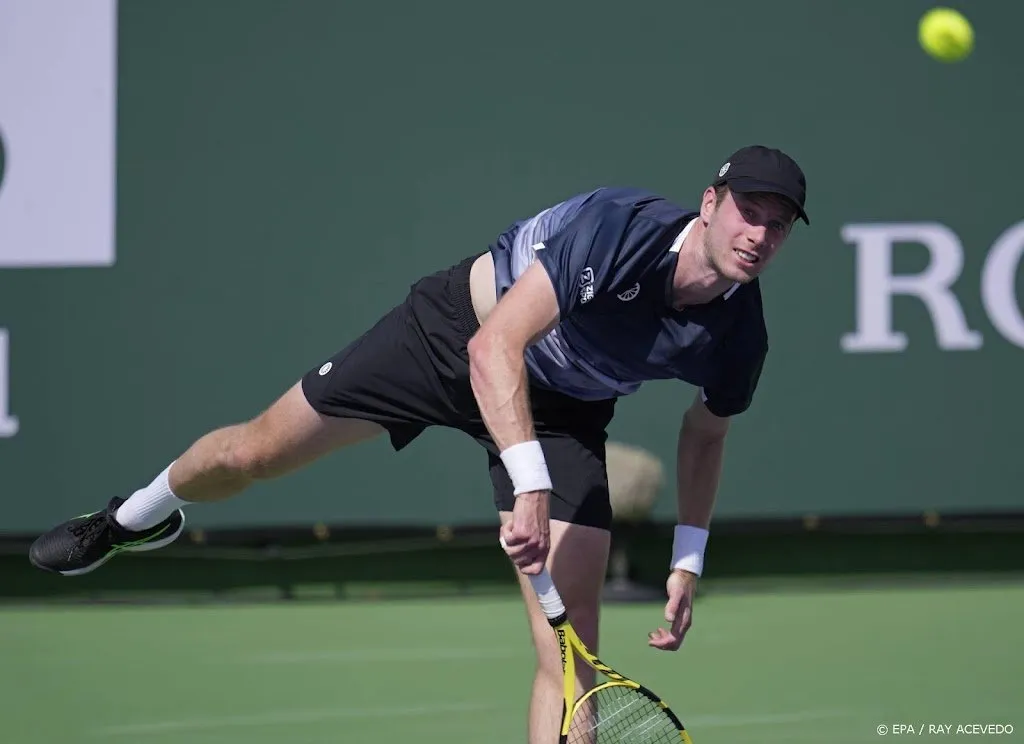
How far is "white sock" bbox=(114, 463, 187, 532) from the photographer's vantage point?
167 inches

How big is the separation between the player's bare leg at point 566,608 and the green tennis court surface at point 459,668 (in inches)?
32.8

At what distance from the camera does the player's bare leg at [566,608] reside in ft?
11.9

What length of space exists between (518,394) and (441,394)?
2.37 feet

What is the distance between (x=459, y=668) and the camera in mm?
5457

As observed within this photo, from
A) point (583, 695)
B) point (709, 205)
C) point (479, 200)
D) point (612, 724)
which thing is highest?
point (709, 205)

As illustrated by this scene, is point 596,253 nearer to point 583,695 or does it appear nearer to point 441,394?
point 441,394

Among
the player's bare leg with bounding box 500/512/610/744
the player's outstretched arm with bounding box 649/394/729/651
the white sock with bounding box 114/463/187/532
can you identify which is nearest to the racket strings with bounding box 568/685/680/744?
the player's bare leg with bounding box 500/512/610/744

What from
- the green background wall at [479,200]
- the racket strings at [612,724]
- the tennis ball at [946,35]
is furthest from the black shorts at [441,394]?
the green background wall at [479,200]

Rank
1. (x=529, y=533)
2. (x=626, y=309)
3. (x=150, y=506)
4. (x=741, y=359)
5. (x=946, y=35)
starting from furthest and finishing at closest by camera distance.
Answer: (x=946, y=35), (x=150, y=506), (x=741, y=359), (x=626, y=309), (x=529, y=533)

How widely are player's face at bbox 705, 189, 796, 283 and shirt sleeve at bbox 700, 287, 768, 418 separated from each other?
0.28 meters

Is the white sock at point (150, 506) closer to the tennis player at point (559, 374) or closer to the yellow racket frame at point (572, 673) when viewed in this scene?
the tennis player at point (559, 374)

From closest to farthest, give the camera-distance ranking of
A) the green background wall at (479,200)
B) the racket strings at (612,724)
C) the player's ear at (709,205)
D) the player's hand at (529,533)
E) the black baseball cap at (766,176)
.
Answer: the player's hand at (529,533), the black baseball cap at (766,176), the player's ear at (709,205), the racket strings at (612,724), the green background wall at (479,200)

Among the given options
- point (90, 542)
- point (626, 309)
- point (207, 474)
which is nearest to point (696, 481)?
point (626, 309)

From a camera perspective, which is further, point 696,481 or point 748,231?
point 696,481
